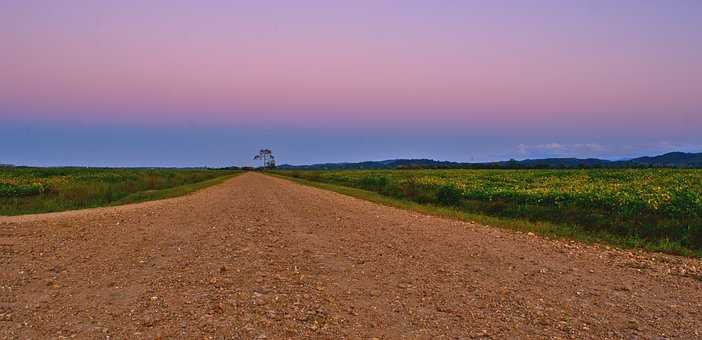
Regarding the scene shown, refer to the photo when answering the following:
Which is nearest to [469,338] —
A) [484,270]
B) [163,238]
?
[484,270]

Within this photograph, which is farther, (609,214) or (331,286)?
(609,214)

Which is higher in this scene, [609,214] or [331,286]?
[609,214]

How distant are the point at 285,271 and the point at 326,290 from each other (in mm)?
1399

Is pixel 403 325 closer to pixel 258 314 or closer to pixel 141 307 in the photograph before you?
pixel 258 314

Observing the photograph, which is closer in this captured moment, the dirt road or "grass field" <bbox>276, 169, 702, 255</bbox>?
the dirt road

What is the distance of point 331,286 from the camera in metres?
7.52

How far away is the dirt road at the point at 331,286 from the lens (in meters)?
5.71

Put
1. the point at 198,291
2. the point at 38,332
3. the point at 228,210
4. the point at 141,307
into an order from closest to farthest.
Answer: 1. the point at 38,332
2. the point at 141,307
3. the point at 198,291
4. the point at 228,210

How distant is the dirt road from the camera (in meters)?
5.71

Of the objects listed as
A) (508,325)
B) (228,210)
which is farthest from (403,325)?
(228,210)

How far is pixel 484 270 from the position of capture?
886 centimetres

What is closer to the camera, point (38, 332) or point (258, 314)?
point (38, 332)

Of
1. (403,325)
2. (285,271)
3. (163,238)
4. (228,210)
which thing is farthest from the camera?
(228,210)

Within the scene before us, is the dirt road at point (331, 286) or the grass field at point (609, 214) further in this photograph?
the grass field at point (609, 214)
